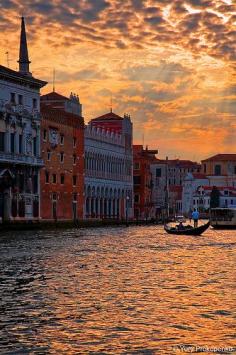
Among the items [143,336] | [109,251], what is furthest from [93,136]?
[143,336]

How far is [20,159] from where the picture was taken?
2247 inches

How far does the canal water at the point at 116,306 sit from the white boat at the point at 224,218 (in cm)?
4580

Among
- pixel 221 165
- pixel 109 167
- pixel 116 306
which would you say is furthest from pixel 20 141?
pixel 221 165

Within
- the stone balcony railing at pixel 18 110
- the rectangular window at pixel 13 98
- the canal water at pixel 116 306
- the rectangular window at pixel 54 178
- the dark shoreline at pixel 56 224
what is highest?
the rectangular window at pixel 13 98

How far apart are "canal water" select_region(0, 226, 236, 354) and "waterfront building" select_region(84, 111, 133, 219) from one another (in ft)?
173

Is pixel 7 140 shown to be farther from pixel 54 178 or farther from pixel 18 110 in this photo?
pixel 54 178

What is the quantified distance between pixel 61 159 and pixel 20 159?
1167cm

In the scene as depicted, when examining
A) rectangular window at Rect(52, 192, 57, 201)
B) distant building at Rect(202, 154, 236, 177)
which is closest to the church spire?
rectangular window at Rect(52, 192, 57, 201)

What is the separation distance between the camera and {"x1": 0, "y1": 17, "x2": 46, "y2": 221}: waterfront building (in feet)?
182

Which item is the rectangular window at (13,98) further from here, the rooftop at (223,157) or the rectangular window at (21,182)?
the rooftop at (223,157)

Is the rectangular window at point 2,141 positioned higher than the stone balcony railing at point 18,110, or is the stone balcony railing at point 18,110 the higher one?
the stone balcony railing at point 18,110

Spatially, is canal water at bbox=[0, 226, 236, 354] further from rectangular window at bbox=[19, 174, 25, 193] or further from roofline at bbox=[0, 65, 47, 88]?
rectangular window at bbox=[19, 174, 25, 193]

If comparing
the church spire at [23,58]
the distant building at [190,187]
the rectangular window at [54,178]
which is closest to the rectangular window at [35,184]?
the rectangular window at [54,178]

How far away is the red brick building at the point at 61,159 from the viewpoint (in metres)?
64.8
